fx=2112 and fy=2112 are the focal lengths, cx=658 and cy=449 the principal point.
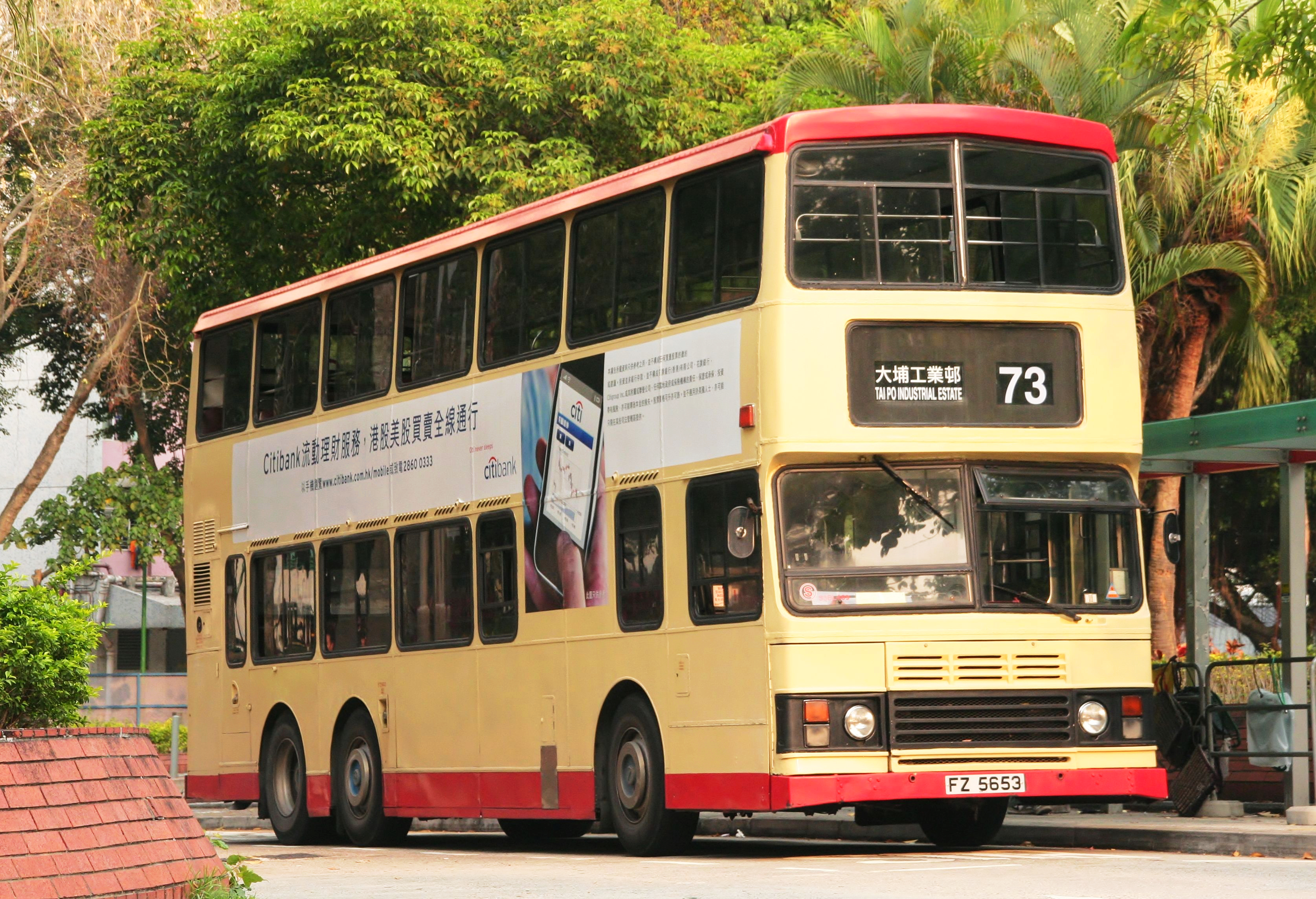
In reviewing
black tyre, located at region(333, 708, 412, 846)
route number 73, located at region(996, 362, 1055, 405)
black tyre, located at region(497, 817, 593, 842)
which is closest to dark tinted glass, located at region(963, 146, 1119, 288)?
route number 73, located at region(996, 362, 1055, 405)

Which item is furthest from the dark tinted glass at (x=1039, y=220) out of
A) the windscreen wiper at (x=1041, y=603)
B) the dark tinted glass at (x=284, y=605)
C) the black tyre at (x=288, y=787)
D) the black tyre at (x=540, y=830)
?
the black tyre at (x=288, y=787)

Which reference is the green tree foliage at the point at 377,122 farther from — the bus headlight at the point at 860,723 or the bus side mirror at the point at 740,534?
the bus headlight at the point at 860,723

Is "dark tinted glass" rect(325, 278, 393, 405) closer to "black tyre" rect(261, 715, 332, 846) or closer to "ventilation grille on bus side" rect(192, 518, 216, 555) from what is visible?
"ventilation grille on bus side" rect(192, 518, 216, 555)

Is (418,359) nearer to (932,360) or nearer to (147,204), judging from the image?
(932,360)

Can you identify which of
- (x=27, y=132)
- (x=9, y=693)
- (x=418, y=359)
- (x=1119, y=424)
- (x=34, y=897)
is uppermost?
(x=27, y=132)

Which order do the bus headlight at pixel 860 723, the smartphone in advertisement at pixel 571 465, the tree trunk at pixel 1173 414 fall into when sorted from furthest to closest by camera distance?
the tree trunk at pixel 1173 414
the smartphone in advertisement at pixel 571 465
the bus headlight at pixel 860 723

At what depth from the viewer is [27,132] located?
3688 cm

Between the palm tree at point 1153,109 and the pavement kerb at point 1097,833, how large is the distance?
6759 millimetres

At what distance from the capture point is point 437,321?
56.5 feet

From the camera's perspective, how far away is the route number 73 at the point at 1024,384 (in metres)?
13.6

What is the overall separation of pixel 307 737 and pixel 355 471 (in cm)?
262

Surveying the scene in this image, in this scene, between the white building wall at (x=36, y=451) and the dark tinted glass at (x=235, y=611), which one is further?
the white building wall at (x=36, y=451)

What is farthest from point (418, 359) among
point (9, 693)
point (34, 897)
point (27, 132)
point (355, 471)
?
point (27, 132)

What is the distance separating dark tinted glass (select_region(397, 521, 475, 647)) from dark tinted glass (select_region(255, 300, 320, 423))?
7.63 feet
